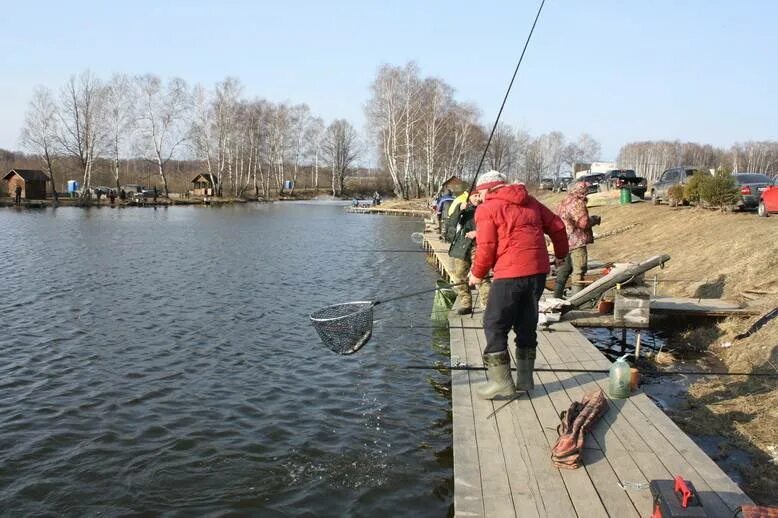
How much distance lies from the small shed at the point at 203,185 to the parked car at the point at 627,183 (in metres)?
46.5

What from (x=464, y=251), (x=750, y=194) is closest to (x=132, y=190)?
(x=750, y=194)

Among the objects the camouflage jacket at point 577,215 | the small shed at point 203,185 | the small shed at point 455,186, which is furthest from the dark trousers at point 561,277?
the small shed at point 203,185

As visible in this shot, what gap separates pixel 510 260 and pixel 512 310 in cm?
45

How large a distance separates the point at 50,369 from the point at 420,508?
6.41 meters

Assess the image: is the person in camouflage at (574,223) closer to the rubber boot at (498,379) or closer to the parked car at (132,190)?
the rubber boot at (498,379)

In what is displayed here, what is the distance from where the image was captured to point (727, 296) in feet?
38.3

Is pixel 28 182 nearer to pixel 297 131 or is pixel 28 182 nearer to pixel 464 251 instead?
pixel 297 131

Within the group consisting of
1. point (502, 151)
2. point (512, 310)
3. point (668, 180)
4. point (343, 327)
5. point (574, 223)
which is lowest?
point (343, 327)

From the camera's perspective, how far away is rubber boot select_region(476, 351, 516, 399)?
18.7 feet

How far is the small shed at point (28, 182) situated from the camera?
57250 mm

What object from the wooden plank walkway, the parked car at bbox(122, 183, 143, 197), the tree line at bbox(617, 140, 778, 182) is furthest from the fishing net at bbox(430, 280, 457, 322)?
the tree line at bbox(617, 140, 778, 182)

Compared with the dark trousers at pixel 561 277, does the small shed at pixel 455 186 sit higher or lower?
higher

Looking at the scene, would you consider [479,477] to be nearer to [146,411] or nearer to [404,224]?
[146,411]

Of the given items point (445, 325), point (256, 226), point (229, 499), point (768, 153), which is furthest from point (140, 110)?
point (768, 153)
